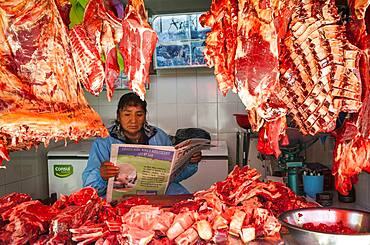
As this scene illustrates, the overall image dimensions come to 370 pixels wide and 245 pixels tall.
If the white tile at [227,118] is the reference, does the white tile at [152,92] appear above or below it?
above

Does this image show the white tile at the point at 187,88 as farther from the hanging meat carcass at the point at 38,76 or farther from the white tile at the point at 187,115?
the hanging meat carcass at the point at 38,76

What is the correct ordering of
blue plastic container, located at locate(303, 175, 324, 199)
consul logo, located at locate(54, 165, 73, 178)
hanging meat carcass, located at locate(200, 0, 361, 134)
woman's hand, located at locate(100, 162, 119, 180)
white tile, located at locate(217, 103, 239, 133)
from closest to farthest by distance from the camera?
hanging meat carcass, located at locate(200, 0, 361, 134) < woman's hand, located at locate(100, 162, 119, 180) < blue plastic container, located at locate(303, 175, 324, 199) < consul logo, located at locate(54, 165, 73, 178) < white tile, located at locate(217, 103, 239, 133)

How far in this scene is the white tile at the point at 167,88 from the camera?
676 centimetres

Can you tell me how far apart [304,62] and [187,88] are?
4.95 meters

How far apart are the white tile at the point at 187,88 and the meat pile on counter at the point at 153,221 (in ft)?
13.8

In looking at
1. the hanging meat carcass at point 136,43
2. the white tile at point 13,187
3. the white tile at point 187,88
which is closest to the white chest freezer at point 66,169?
the white tile at point 13,187

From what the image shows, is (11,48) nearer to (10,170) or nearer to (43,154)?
(10,170)

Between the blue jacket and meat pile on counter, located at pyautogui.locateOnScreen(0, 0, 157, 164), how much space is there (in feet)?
6.93

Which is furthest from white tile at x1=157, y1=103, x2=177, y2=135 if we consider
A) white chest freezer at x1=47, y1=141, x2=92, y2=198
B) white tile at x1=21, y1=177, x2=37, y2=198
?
white tile at x1=21, y1=177, x2=37, y2=198

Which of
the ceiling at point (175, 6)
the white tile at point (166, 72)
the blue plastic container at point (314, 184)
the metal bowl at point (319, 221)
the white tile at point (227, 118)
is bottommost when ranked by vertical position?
the blue plastic container at point (314, 184)

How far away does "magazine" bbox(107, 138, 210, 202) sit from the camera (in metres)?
3.59

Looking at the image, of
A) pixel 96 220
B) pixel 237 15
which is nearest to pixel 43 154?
pixel 96 220

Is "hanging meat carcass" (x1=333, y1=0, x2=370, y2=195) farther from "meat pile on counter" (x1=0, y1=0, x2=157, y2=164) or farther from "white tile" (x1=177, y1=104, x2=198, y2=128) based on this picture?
"white tile" (x1=177, y1=104, x2=198, y2=128)

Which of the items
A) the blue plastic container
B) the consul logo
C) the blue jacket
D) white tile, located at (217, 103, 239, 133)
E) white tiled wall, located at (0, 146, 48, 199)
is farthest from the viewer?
white tile, located at (217, 103, 239, 133)
